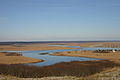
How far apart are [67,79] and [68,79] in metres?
0.10

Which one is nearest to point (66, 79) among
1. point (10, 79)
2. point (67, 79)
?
point (67, 79)

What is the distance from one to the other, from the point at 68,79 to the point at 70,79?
0.19 metres

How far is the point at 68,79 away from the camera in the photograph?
14.0 meters

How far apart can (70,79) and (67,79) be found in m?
0.28

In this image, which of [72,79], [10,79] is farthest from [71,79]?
[10,79]

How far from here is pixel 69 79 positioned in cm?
1396

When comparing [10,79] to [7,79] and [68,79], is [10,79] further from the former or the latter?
[68,79]

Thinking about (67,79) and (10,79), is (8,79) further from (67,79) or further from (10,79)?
(67,79)

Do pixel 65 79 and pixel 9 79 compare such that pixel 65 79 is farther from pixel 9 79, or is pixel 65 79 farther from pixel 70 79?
pixel 9 79

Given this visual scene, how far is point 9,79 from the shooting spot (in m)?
13.9

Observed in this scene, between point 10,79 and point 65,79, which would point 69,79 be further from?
point 10,79

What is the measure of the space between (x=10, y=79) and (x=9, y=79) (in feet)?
0.29

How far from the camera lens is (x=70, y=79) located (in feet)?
45.9

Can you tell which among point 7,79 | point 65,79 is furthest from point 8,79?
point 65,79
